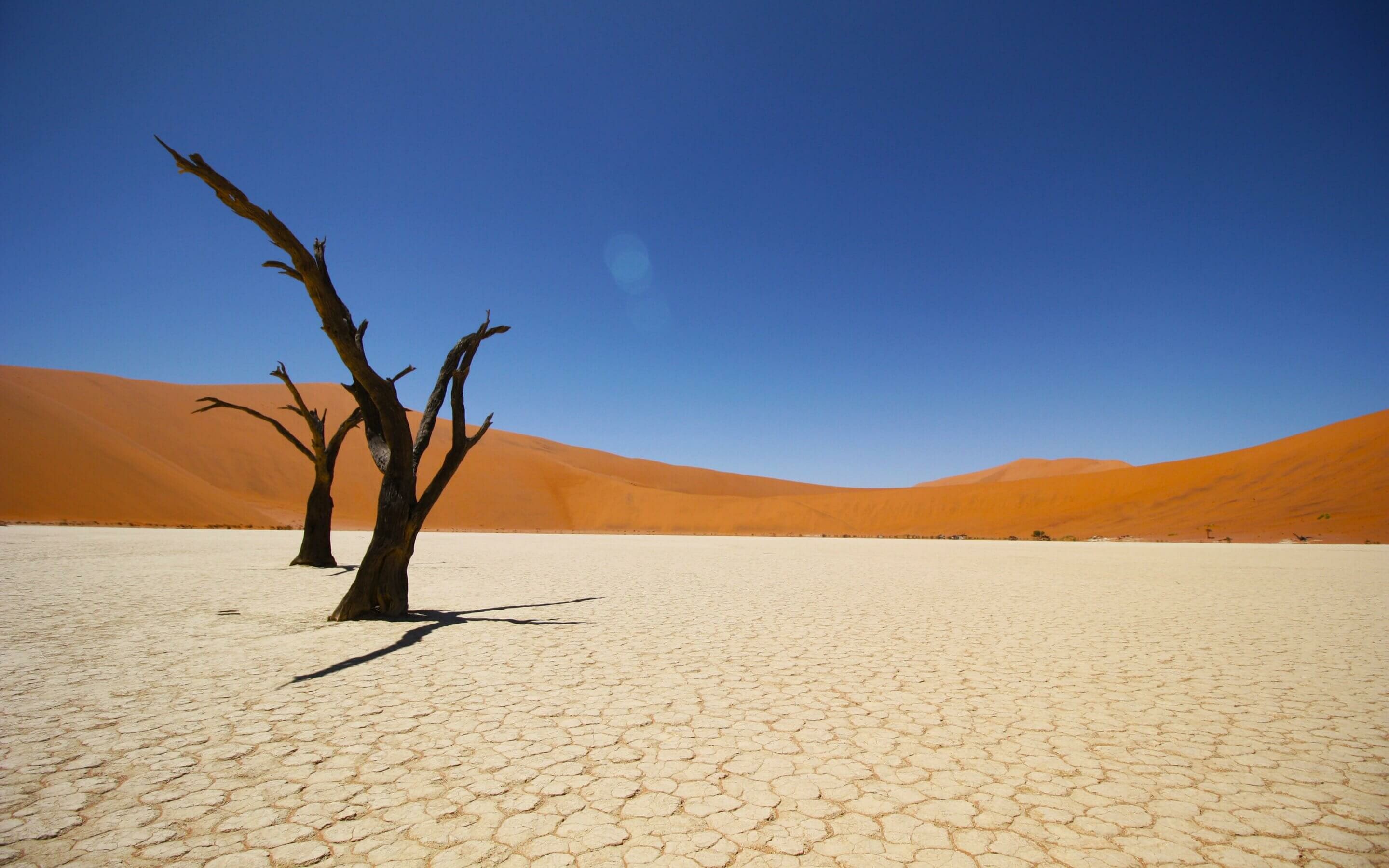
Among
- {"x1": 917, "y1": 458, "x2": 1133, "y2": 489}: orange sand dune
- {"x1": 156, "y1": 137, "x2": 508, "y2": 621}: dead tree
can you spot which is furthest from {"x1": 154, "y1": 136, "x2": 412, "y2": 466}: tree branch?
{"x1": 917, "y1": 458, "x2": 1133, "y2": 489}: orange sand dune

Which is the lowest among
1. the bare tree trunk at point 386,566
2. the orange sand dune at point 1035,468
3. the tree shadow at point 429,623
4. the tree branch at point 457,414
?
the tree shadow at point 429,623

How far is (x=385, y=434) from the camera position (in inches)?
269

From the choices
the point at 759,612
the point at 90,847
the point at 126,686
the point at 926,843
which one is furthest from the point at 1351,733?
the point at 126,686

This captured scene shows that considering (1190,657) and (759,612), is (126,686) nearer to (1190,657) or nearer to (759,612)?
(759,612)

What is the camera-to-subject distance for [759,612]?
791 centimetres

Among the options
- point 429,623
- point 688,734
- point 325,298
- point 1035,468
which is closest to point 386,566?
point 429,623

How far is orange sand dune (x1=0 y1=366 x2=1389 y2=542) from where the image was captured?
26.6 metres

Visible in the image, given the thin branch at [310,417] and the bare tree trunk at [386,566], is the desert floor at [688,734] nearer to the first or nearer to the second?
the bare tree trunk at [386,566]

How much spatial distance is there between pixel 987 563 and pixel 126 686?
1677 centimetres

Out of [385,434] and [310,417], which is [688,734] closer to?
[385,434]

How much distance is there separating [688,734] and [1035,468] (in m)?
121

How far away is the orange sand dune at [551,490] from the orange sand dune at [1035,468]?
6232cm

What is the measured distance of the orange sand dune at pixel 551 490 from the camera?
26625 millimetres

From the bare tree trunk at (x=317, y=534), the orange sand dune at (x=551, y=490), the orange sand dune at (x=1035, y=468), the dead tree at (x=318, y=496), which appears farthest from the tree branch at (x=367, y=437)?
the orange sand dune at (x=1035, y=468)
